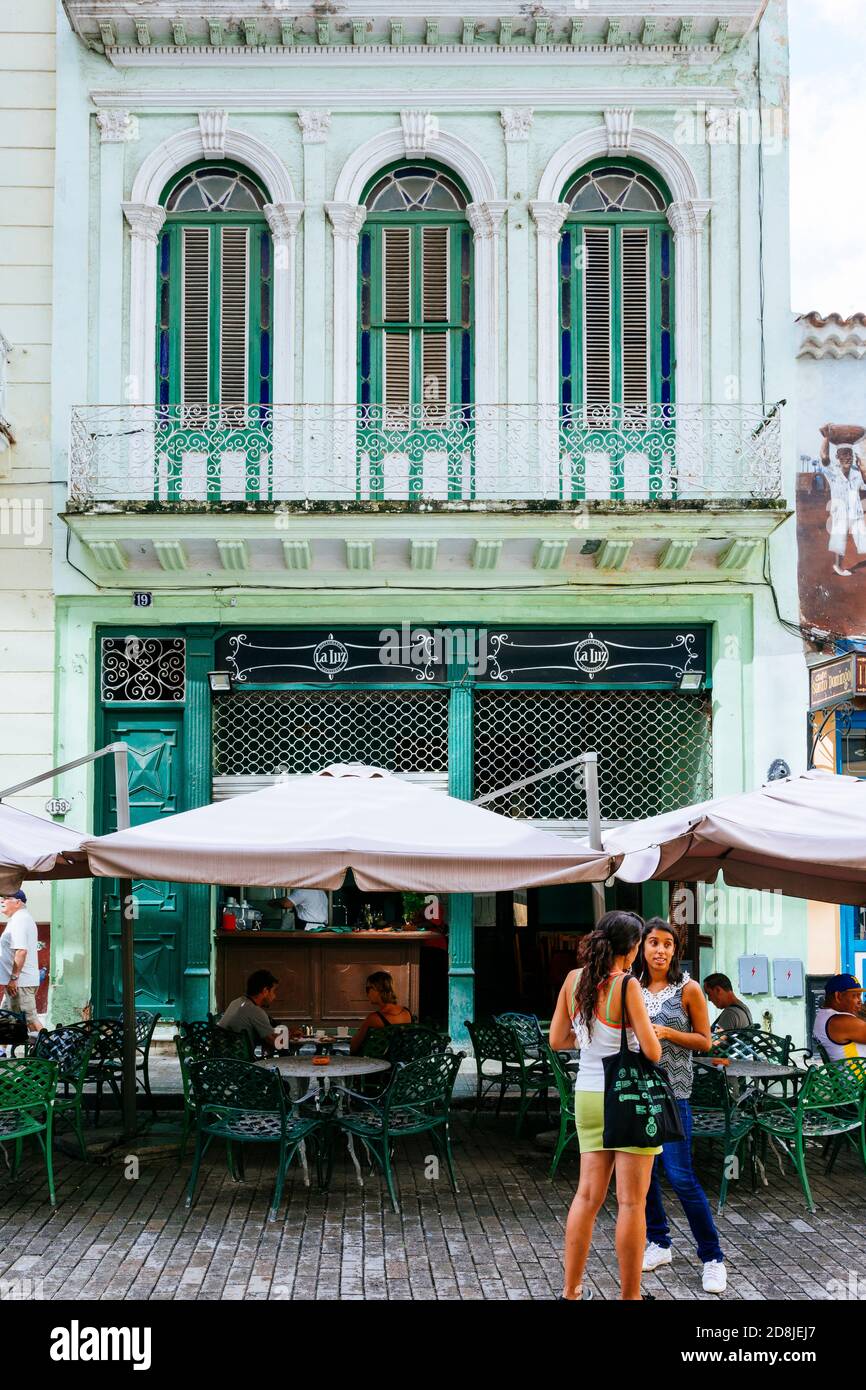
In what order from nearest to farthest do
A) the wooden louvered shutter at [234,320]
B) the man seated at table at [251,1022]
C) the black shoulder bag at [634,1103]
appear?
the black shoulder bag at [634,1103], the man seated at table at [251,1022], the wooden louvered shutter at [234,320]

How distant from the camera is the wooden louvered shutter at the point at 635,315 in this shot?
12.9 m

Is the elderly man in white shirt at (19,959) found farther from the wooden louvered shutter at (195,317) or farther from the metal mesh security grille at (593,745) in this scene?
the wooden louvered shutter at (195,317)

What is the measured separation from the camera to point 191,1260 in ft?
21.4

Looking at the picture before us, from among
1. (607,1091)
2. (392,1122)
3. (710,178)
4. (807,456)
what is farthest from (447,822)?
(710,178)

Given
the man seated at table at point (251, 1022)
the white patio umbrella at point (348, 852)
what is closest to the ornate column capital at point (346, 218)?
the white patio umbrella at point (348, 852)

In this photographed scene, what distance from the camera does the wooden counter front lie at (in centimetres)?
1241

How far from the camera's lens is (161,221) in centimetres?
1290

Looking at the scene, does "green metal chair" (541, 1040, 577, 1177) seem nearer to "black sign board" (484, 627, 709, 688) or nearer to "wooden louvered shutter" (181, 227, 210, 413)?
"black sign board" (484, 627, 709, 688)

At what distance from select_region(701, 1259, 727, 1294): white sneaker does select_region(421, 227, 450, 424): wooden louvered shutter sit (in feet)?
29.0

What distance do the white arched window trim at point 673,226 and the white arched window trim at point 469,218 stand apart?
1.48 feet

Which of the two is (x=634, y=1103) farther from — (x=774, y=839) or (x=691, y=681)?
(x=691, y=681)

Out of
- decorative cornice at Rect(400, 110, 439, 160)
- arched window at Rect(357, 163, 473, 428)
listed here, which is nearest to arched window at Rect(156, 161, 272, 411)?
arched window at Rect(357, 163, 473, 428)

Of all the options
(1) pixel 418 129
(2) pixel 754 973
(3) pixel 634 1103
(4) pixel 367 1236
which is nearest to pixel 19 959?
(4) pixel 367 1236

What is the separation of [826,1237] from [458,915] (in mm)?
5935
